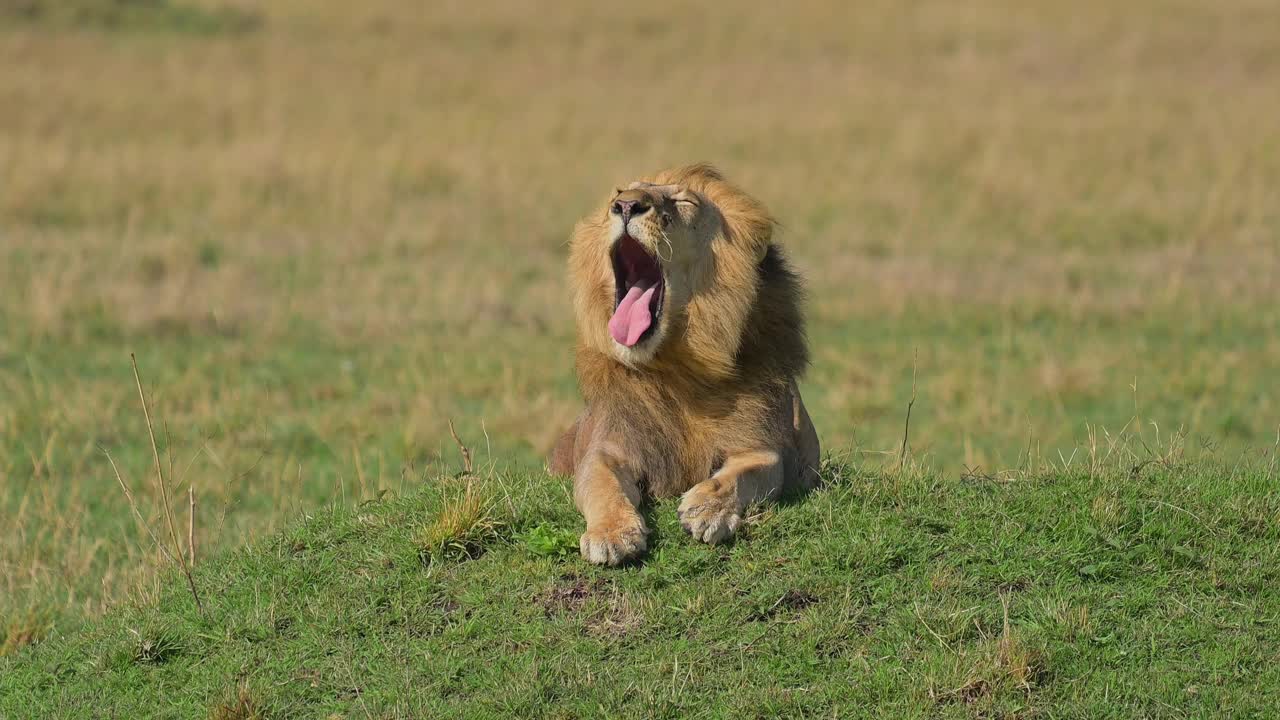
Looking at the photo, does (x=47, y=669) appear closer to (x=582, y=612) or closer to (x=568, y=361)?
(x=582, y=612)

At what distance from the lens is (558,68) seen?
32344mm

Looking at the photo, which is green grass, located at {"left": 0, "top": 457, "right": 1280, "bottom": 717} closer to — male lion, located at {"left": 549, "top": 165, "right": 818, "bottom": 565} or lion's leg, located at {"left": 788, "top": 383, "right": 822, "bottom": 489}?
lion's leg, located at {"left": 788, "top": 383, "right": 822, "bottom": 489}

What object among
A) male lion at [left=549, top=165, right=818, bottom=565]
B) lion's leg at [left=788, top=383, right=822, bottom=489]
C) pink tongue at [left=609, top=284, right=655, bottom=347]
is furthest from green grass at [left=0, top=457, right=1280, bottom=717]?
pink tongue at [left=609, top=284, right=655, bottom=347]

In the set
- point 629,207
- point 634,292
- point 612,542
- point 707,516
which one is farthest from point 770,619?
point 629,207

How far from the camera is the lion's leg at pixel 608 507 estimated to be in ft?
20.7

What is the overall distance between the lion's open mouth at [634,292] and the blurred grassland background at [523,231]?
1940 mm

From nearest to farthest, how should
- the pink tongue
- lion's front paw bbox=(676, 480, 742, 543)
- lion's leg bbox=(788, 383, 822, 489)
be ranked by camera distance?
lion's front paw bbox=(676, 480, 742, 543) < the pink tongue < lion's leg bbox=(788, 383, 822, 489)

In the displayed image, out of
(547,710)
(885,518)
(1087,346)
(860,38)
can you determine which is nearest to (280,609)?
(547,710)

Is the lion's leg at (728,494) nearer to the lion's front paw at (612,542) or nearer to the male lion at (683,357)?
the male lion at (683,357)

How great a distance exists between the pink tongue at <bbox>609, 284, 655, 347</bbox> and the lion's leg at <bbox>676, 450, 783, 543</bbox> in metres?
0.67

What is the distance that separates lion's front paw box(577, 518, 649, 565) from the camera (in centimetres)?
629

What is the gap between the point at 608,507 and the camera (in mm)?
6438

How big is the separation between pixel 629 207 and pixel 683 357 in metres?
0.74

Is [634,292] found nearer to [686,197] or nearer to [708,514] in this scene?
[686,197]
